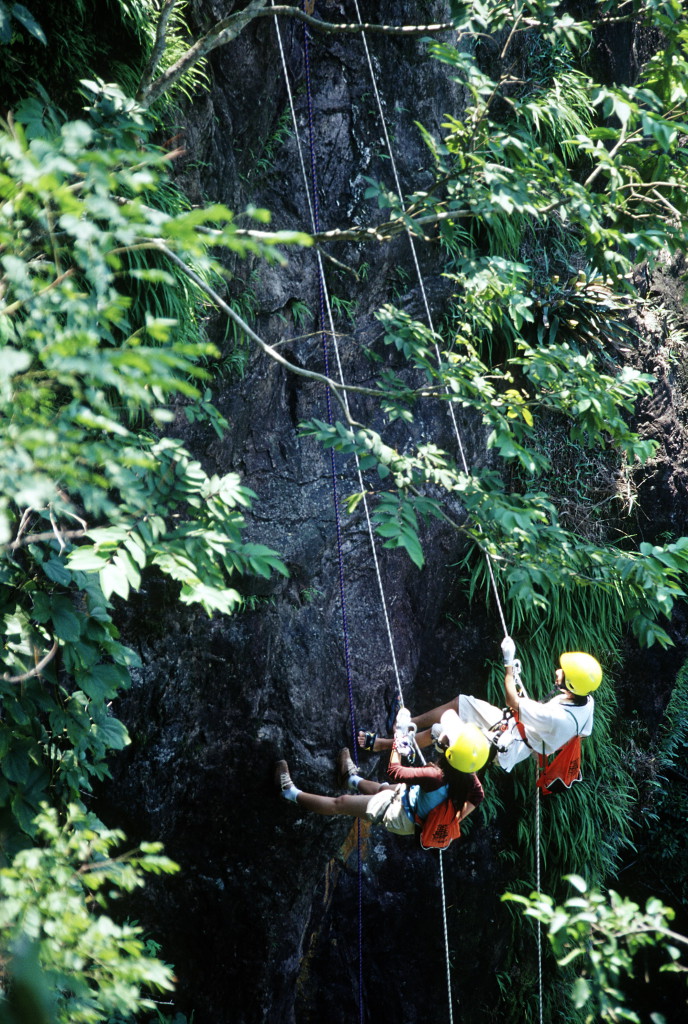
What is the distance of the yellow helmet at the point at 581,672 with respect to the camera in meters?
Result: 4.35

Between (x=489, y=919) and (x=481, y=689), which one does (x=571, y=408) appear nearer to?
(x=481, y=689)

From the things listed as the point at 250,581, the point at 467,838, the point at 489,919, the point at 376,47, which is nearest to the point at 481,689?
the point at 467,838

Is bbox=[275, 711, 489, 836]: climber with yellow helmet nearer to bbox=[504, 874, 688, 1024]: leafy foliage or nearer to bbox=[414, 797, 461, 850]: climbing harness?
bbox=[414, 797, 461, 850]: climbing harness

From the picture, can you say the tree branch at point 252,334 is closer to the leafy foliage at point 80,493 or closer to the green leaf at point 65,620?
the leafy foliage at point 80,493

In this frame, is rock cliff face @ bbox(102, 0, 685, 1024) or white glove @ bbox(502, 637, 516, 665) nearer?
rock cliff face @ bbox(102, 0, 685, 1024)

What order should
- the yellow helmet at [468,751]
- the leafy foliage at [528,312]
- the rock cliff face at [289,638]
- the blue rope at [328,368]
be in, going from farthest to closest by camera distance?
the blue rope at [328,368], the rock cliff face at [289,638], the yellow helmet at [468,751], the leafy foliage at [528,312]

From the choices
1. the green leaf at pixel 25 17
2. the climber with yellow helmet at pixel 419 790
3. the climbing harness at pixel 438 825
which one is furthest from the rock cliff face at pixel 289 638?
the green leaf at pixel 25 17

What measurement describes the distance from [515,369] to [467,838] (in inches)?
136

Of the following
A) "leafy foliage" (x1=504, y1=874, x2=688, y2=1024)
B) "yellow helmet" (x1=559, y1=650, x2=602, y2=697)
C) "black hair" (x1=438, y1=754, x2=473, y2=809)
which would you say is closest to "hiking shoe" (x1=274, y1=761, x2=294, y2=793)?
"black hair" (x1=438, y1=754, x2=473, y2=809)

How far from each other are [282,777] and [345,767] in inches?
17.8

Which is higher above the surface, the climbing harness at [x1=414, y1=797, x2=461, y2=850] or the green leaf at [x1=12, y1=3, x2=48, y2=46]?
the green leaf at [x1=12, y1=3, x2=48, y2=46]

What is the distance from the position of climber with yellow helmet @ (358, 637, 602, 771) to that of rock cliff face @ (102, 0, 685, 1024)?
968 mm

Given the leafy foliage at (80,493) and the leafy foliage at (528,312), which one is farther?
the leafy foliage at (528,312)

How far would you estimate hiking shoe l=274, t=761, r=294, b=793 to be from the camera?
4711 millimetres
